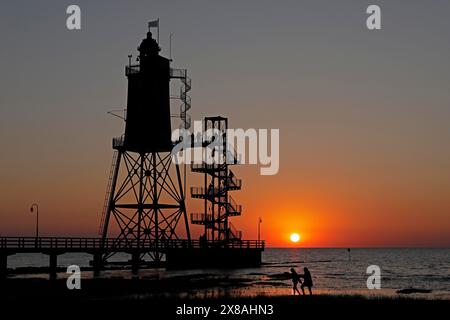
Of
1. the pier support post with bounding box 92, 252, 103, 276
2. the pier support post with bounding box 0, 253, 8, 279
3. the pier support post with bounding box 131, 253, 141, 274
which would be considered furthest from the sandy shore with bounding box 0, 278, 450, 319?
the pier support post with bounding box 131, 253, 141, 274

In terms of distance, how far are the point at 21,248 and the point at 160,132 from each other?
19.2m

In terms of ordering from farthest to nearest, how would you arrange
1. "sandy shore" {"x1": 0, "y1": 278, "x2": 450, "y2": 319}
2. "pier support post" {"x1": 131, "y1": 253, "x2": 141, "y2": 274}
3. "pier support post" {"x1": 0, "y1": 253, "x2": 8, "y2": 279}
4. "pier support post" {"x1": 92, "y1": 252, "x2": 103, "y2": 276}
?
"pier support post" {"x1": 131, "y1": 253, "x2": 141, "y2": 274}
"pier support post" {"x1": 92, "y1": 252, "x2": 103, "y2": 276}
"pier support post" {"x1": 0, "y1": 253, "x2": 8, "y2": 279}
"sandy shore" {"x1": 0, "y1": 278, "x2": 450, "y2": 319}

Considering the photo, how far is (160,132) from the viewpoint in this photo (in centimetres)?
7694

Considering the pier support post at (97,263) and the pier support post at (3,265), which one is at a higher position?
the pier support post at (3,265)

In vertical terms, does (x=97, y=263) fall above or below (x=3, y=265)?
below

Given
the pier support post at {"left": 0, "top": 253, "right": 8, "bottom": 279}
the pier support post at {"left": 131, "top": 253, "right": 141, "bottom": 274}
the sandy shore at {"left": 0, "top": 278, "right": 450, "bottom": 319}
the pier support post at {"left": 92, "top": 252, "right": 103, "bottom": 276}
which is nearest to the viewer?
the sandy shore at {"left": 0, "top": 278, "right": 450, "bottom": 319}

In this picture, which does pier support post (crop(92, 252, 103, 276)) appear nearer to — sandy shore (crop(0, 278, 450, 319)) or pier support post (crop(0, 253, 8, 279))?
pier support post (crop(0, 253, 8, 279))

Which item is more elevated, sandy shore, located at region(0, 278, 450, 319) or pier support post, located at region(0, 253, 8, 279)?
sandy shore, located at region(0, 278, 450, 319)

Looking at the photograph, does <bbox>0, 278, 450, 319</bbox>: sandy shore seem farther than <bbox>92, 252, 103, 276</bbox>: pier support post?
No
